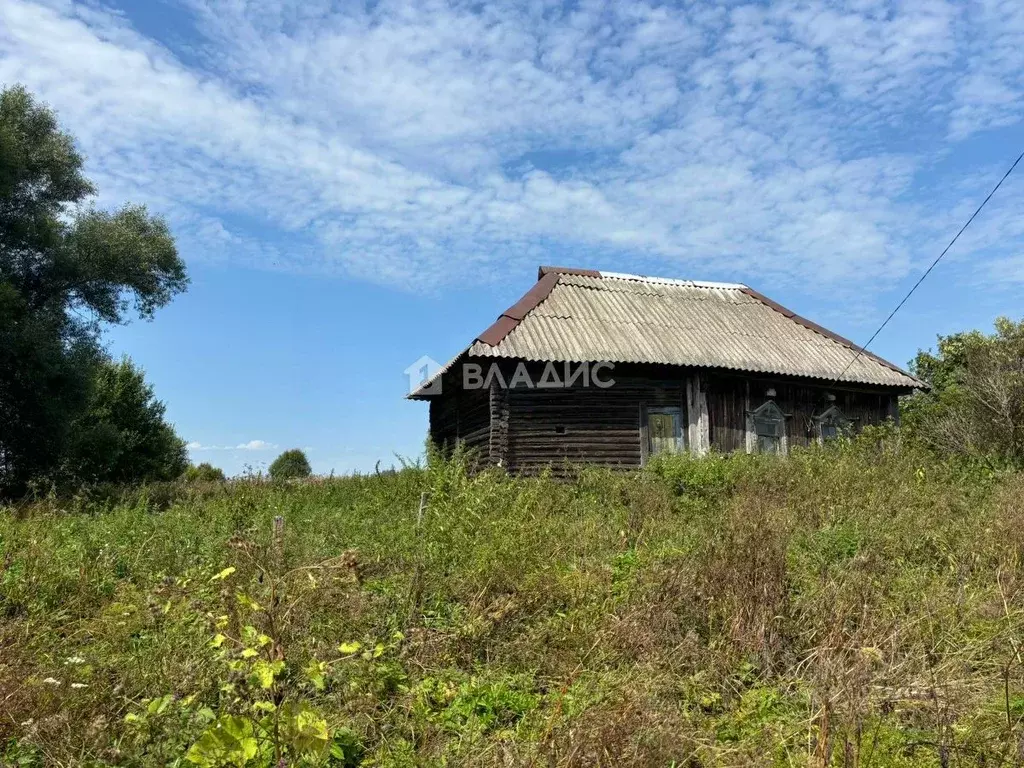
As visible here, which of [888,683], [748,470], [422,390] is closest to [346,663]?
[888,683]

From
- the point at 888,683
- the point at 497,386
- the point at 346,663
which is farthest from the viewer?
the point at 497,386

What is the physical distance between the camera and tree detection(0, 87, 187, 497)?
15.4 metres

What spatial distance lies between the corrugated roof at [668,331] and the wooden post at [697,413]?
58 centimetres

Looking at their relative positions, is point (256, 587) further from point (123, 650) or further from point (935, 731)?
point (935, 731)

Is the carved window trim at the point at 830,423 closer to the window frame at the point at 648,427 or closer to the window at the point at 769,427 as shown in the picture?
the window at the point at 769,427

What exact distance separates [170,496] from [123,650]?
9.41 m

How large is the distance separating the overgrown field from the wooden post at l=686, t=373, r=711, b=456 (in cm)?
678

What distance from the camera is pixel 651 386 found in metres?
15.4

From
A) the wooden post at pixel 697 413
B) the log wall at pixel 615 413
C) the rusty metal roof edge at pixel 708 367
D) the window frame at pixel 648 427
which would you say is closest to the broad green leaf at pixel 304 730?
the log wall at pixel 615 413

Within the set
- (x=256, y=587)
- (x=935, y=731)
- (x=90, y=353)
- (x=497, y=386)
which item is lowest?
(x=935, y=731)

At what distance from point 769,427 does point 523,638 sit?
12.9 meters

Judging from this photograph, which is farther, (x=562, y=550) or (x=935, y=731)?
(x=562, y=550)

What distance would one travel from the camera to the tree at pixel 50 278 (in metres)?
15.4

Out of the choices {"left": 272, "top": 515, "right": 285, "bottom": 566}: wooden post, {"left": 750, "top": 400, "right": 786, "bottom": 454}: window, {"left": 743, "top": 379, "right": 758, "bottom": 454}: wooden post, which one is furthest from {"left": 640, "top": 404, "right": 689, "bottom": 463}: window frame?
{"left": 272, "top": 515, "right": 285, "bottom": 566}: wooden post
